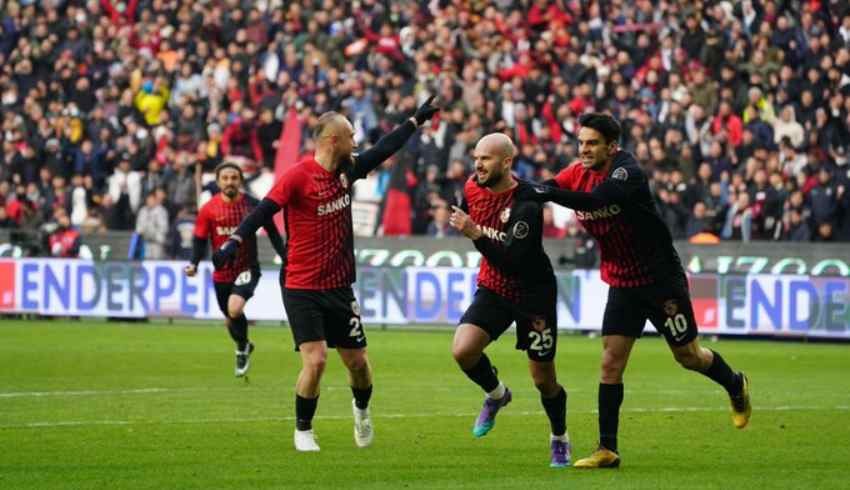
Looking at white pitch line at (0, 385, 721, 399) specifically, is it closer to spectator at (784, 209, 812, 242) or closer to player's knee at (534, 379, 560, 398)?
player's knee at (534, 379, 560, 398)

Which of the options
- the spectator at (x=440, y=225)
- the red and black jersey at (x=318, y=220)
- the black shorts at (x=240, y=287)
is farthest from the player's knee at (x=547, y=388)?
the spectator at (x=440, y=225)

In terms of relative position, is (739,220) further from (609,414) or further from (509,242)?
(609,414)

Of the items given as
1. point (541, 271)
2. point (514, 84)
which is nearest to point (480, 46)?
point (514, 84)

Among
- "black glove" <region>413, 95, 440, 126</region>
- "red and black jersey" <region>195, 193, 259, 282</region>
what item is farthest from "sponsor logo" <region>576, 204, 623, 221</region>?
"red and black jersey" <region>195, 193, 259, 282</region>

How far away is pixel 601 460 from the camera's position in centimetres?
1201

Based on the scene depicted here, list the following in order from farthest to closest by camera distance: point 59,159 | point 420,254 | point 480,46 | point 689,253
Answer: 1. point 59,159
2. point 480,46
3. point 420,254
4. point 689,253

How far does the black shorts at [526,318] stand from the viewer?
12445 millimetres

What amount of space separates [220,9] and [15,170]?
18.4 feet

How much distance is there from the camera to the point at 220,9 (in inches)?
1510

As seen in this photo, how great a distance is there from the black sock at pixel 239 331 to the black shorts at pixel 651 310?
8.63 m

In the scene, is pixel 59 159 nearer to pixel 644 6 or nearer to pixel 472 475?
pixel 644 6

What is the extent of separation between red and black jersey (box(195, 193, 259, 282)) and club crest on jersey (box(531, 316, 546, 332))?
8676 mm

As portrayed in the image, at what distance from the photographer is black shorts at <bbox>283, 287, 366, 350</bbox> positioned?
1324 centimetres

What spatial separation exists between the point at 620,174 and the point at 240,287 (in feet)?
31.4
